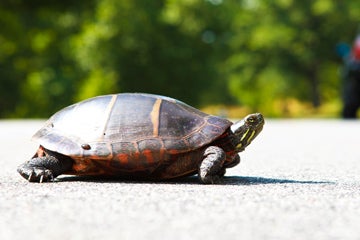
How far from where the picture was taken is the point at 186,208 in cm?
422

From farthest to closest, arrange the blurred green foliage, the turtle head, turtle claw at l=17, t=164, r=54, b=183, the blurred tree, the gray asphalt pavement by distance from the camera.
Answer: the blurred tree, the blurred green foliage, the turtle head, turtle claw at l=17, t=164, r=54, b=183, the gray asphalt pavement

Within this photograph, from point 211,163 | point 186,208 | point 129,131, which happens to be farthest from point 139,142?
point 186,208

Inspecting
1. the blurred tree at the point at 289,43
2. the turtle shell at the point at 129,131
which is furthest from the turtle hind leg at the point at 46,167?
the blurred tree at the point at 289,43

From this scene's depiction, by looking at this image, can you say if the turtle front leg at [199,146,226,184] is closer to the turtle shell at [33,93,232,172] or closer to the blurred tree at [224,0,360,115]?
the turtle shell at [33,93,232,172]

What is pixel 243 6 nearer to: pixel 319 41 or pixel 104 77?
pixel 319 41

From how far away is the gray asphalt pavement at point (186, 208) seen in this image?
11.4ft

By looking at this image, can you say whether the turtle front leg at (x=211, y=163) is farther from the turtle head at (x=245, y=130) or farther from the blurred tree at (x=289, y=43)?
the blurred tree at (x=289, y=43)

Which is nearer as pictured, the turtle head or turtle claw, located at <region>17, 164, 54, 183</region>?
turtle claw, located at <region>17, 164, 54, 183</region>

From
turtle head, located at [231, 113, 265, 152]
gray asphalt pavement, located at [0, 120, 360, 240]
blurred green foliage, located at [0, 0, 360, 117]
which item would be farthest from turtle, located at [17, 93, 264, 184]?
blurred green foliage, located at [0, 0, 360, 117]

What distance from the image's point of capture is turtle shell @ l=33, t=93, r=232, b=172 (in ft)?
18.2

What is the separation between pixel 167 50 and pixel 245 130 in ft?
147

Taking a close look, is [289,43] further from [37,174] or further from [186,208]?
Answer: [186,208]

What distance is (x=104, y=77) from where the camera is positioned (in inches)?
2026

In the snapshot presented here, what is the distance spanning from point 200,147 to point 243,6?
55.0 metres
